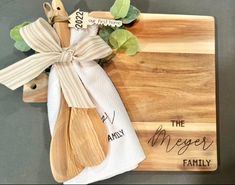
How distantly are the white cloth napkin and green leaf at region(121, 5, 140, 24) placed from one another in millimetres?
111

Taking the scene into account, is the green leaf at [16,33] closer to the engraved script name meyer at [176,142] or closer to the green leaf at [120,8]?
the green leaf at [120,8]

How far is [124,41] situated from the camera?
2.03 feet

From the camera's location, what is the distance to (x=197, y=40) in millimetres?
652

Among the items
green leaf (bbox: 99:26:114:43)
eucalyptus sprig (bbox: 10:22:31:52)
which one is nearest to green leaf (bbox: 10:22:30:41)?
eucalyptus sprig (bbox: 10:22:31:52)

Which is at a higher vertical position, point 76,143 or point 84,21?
point 84,21

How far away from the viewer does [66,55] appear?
0.57 m

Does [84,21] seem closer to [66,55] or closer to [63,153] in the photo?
[66,55]

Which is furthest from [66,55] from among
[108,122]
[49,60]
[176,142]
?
[176,142]

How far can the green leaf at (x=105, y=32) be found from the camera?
0.63 metres

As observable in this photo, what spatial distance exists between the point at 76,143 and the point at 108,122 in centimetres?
7

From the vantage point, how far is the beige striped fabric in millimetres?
558

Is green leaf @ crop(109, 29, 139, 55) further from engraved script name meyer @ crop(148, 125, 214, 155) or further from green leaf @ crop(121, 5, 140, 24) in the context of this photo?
engraved script name meyer @ crop(148, 125, 214, 155)

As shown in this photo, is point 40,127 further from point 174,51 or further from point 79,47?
point 174,51

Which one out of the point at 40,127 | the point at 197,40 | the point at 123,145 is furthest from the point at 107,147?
the point at 197,40
